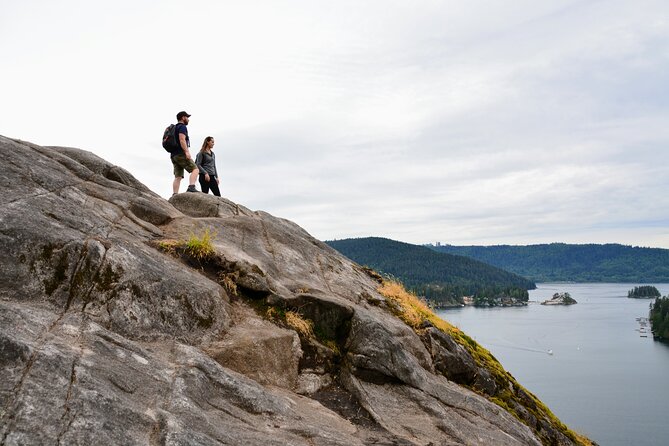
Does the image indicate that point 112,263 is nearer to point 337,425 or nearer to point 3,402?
point 3,402

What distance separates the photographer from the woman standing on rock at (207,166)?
2112cm

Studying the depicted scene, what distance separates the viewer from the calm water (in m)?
68.1

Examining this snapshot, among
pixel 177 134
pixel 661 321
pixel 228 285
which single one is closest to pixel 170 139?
pixel 177 134

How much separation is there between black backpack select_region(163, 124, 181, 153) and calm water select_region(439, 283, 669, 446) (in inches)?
2435

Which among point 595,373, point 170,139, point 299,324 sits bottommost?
point 595,373

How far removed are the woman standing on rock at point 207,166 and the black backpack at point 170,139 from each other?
1.66m

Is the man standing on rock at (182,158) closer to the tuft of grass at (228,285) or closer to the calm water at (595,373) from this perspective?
the tuft of grass at (228,285)

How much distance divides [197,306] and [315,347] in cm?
324

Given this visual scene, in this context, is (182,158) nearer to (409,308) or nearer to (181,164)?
(181,164)

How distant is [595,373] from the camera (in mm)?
98875

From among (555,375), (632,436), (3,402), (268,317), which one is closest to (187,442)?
(3,402)

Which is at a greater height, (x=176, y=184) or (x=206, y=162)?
(x=206, y=162)

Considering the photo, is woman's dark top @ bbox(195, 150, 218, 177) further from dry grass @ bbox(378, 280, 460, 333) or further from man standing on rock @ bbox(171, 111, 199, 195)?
dry grass @ bbox(378, 280, 460, 333)

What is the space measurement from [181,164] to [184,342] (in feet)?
35.5
